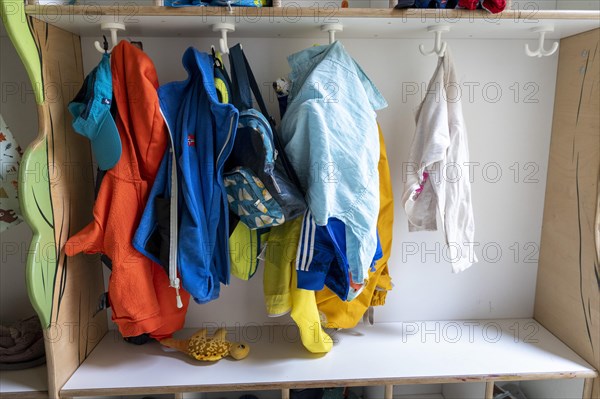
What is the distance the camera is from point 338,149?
3.89 feet

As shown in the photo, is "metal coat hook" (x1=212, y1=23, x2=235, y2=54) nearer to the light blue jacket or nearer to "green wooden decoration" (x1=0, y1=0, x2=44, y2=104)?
the light blue jacket

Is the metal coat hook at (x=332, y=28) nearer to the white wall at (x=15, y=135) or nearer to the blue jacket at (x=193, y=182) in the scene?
the blue jacket at (x=193, y=182)

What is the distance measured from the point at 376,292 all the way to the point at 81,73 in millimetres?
1202

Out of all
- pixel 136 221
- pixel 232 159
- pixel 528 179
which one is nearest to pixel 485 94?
pixel 528 179

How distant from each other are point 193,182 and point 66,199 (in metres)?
0.39

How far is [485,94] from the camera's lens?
1527mm

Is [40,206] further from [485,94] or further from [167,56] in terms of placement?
[485,94]

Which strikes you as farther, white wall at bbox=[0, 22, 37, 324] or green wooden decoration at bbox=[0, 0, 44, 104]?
white wall at bbox=[0, 22, 37, 324]

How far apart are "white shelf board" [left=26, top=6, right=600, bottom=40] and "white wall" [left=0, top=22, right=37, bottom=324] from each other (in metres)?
0.27

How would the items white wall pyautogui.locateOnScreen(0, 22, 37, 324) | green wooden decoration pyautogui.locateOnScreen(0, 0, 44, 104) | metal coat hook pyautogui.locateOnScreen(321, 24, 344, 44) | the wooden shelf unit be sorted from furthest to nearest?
1. white wall pyautogui.locateOnScreen(0, 22, 37, 324)
2. metal coat hook pyautogui.locateOnScreen(321, 24, 344, 44)
3. the wooden shelf unit
4. green wooden decoration pyautogui.locateOnScreen(0, 0, 44, 104)

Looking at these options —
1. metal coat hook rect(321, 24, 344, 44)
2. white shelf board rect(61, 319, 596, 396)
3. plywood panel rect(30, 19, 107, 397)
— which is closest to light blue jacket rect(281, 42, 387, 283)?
metal coat hook rect(321, 24, 344, 44)

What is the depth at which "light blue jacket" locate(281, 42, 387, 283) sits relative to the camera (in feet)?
3.85

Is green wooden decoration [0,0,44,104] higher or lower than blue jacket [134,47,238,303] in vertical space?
higher

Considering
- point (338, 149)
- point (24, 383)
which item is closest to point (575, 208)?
point (338, 149)
